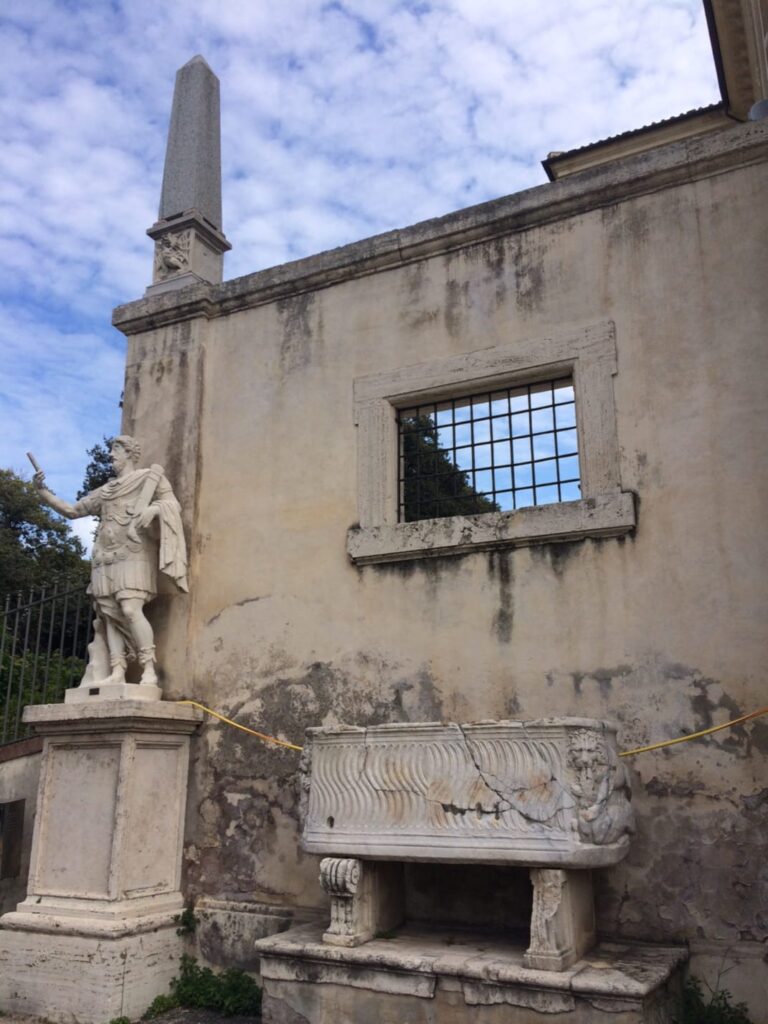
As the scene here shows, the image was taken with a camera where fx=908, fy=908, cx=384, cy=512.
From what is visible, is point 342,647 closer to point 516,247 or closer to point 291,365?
point 291,365

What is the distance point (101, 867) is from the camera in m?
6.13

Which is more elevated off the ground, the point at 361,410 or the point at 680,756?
the point at 361,410

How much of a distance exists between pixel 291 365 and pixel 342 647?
236cm

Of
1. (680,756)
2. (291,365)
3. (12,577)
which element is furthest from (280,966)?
(12,577)

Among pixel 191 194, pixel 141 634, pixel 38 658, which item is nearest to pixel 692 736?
pixel 141 634

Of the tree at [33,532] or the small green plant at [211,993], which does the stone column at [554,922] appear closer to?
the small green plant at [211,993]

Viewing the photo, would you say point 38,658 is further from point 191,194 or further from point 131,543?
point 191,194

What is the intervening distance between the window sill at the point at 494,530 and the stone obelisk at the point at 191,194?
3.25 m

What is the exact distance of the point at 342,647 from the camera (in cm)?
648

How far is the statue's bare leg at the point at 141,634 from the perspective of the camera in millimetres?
6816

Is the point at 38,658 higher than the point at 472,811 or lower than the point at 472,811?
higher

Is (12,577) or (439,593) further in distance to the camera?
(12,577)

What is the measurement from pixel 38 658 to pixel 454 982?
23.1ft

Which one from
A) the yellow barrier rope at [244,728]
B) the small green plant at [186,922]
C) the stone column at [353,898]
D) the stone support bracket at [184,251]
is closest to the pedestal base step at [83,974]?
the small green plant at [186,922]
